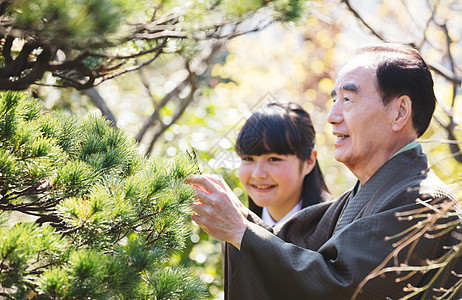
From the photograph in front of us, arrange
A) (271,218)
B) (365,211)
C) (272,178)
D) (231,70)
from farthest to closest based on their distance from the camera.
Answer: (231,70)
(271,218)
(272,178)
(365,211)

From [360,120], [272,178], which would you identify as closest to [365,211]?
[360,120]

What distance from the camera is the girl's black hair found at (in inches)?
107

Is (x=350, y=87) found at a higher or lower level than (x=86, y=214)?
lower

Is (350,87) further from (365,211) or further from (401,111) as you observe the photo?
(365,211)

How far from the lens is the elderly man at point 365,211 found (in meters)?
1.63

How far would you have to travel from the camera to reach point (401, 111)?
1960 mm

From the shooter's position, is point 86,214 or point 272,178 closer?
point 86,214

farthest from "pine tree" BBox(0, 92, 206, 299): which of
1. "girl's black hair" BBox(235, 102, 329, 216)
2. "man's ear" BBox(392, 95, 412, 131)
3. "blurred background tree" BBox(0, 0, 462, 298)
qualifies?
"girl's black hair" BBox(235, 102, 329, 216)

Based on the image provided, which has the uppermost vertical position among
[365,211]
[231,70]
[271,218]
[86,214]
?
[86,214]

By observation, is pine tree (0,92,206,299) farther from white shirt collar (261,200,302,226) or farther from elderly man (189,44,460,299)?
white shirt collar (261,200,302,226)

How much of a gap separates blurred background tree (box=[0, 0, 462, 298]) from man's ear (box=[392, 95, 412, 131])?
203mm

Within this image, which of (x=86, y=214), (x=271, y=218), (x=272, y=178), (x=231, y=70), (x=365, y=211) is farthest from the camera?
(x=231, y=70)

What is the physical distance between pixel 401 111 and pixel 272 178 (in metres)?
0.92

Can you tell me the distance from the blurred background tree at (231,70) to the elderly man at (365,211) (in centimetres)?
19
